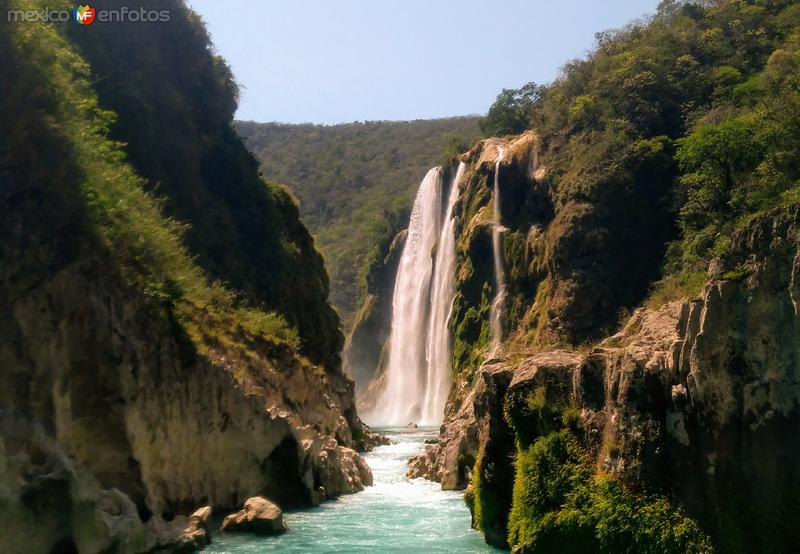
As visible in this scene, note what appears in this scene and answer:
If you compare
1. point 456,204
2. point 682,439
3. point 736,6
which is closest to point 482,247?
point 456,204

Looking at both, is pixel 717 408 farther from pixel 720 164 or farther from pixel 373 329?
pixel 373 329

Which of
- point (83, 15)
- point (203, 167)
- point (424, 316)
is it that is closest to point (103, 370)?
point (83, 15)

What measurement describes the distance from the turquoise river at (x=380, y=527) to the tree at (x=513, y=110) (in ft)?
134

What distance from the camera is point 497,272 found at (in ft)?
162

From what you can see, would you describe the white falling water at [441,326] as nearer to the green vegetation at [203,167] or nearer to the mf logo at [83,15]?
the green vegetation at [203,167]

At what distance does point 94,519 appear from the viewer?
45.1ft

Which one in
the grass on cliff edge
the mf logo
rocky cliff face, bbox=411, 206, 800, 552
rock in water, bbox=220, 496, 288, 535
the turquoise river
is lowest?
the turquoise river

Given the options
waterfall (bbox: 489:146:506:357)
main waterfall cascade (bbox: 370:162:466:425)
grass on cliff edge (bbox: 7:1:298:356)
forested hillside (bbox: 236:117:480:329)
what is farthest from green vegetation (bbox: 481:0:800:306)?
forested hillside (bbox: 236:117:480:329)

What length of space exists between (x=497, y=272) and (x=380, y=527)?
32.5 metres

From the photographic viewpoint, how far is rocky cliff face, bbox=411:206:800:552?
11.6 metres

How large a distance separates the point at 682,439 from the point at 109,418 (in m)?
10.2

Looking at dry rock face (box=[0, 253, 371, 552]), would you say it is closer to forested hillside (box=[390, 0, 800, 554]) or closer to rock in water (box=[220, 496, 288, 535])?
rock in water (box=[220, 496, 288, 535])

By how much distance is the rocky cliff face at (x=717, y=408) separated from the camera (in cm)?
1162

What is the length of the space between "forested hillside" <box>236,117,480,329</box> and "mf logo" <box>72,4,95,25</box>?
48.7 metres
